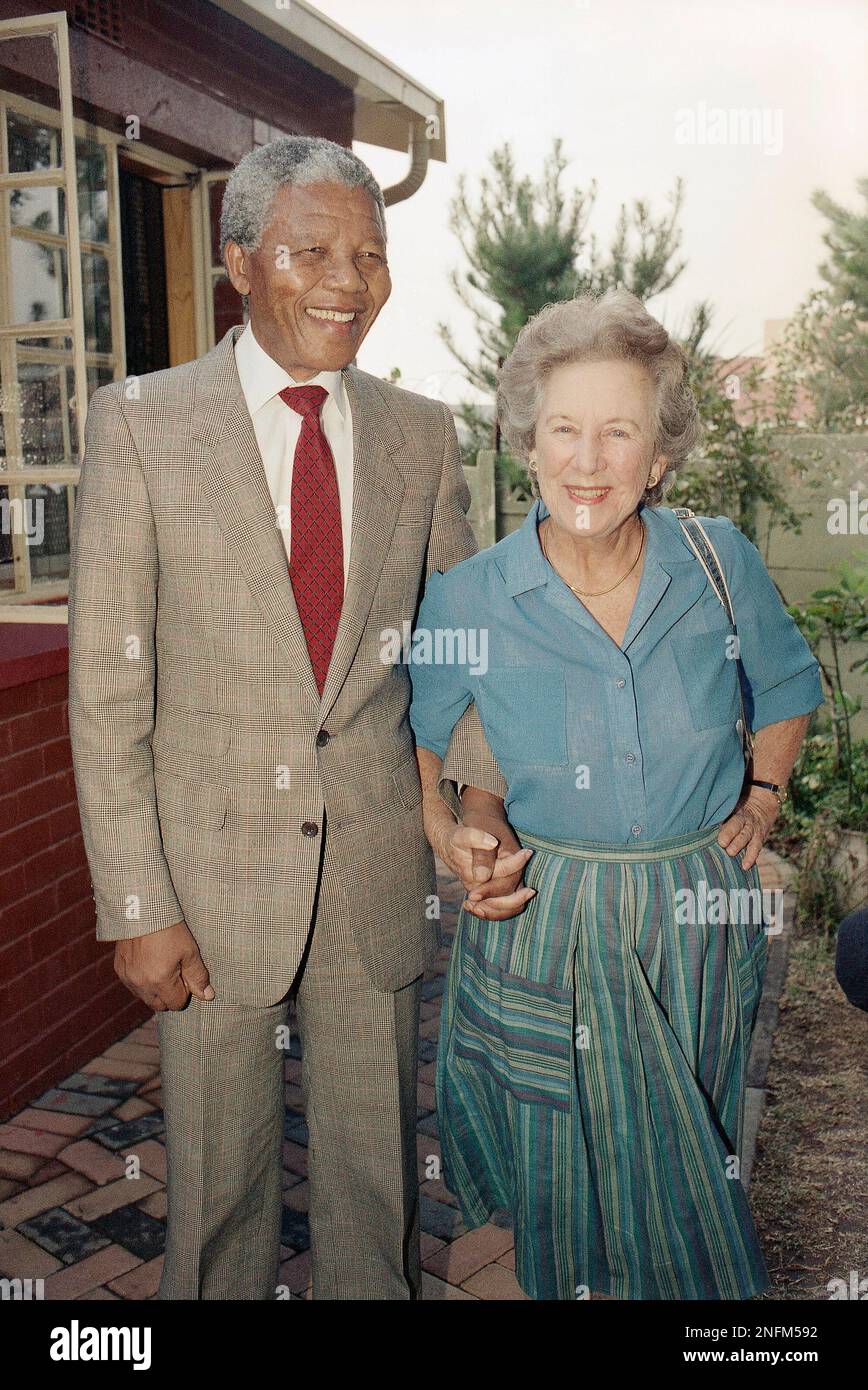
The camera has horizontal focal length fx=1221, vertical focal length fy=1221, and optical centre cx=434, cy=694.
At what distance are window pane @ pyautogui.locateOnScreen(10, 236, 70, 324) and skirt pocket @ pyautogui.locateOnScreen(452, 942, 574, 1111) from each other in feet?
10.8

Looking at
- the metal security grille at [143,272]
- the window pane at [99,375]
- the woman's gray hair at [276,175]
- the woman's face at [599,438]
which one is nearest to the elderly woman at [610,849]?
the woman's face at [599,438]

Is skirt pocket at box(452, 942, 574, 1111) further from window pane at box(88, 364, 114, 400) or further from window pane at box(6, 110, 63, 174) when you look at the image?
window pane at box(88, 364, 114, 400)

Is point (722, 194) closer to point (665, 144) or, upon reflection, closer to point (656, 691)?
point (665, 144)

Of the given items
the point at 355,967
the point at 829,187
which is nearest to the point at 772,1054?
the point at 355,967

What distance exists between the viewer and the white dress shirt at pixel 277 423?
221cm

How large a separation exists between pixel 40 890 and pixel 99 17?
348 centimetres

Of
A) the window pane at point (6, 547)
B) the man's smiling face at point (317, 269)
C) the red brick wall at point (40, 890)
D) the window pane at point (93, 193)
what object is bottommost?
the red brick wall at point (40, 890)

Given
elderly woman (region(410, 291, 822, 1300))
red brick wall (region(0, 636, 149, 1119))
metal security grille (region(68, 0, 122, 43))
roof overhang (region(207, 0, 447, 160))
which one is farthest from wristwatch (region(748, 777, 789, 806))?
roof overhang (region(207, 0, 447, 160))

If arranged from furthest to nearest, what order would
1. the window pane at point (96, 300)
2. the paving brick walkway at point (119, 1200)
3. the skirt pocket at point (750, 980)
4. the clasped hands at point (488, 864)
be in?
1. the window pane at point (96, 300)
2. the paving brick walkway at point (119, 1200)
3. the skirt pocket at point (750, 980)
4. the clasped hands at point (488, 864)

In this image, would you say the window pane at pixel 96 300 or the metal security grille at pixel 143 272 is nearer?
the window pane at pixel 96 300

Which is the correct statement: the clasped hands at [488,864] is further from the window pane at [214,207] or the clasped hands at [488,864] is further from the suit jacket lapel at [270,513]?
the window pane at [214,207]

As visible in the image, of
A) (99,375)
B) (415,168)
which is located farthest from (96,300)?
(415,168)

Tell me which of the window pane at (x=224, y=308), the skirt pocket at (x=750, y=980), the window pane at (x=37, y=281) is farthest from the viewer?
the window pane at (x=224, y=308)

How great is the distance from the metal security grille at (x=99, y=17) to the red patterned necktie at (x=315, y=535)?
339 centimetres
